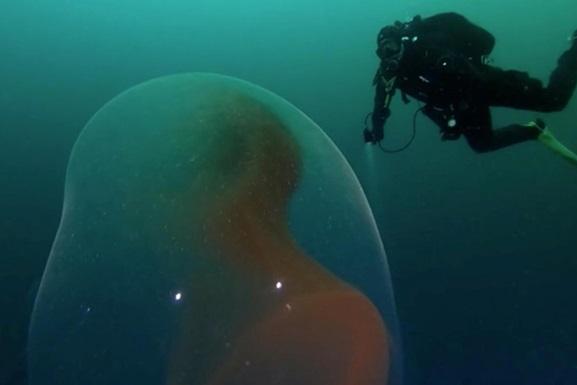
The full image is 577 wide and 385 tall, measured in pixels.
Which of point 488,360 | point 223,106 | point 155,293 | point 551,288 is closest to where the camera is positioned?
point 155,293

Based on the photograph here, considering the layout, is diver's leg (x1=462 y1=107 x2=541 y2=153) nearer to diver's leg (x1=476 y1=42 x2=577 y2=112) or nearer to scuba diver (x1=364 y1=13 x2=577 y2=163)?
scuba diver (x1=364 y1=13 x2=577 y2=163)

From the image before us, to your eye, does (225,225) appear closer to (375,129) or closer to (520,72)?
(375,129)

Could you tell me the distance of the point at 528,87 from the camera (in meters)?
4.95

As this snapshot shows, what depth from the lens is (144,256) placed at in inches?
82.4

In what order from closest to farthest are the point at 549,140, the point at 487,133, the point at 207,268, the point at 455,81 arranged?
the point at 207,268, the point at 455,81, the point at 487,133, the point at 549,140

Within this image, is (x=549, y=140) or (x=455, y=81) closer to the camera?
(x=455, y=81)

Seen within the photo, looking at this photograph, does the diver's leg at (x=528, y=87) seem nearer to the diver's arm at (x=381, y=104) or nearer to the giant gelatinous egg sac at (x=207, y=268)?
the diver's arm at (x=381, y=104)

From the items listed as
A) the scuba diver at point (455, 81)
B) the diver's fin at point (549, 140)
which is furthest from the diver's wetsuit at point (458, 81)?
the diver's fin at point (549, 140)

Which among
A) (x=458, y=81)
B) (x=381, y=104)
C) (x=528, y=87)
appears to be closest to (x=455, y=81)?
(x=458, y=81)

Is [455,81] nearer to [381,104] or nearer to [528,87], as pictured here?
[381,104]

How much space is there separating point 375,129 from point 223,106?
7.88 feet

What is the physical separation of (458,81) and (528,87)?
97 cm

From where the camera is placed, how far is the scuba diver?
4395mm

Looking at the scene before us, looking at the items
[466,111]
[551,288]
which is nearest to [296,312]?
[466,111]
